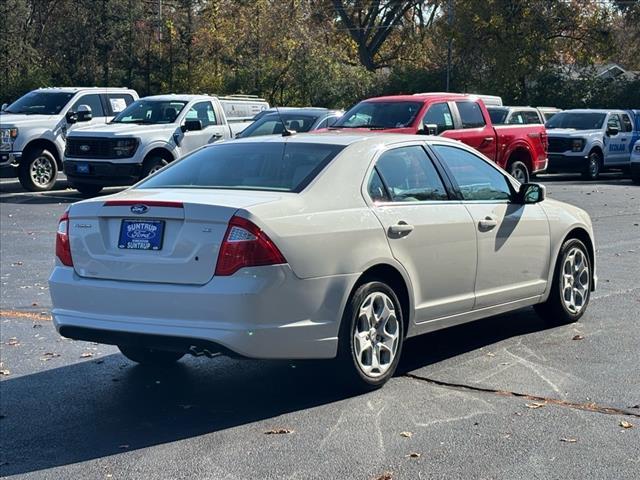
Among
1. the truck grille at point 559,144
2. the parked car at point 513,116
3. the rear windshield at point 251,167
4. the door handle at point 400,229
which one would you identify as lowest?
the truck grille at point 559,144

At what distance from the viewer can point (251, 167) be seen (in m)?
7.22

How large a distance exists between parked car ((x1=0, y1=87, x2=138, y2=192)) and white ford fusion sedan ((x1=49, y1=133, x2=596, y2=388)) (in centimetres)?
1400

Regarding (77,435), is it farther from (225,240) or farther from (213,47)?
(213,47)

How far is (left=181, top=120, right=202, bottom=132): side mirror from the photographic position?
20438mm

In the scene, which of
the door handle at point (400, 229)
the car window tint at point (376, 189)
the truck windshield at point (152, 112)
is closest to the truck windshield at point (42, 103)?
the truck windshield at point (152, 112)

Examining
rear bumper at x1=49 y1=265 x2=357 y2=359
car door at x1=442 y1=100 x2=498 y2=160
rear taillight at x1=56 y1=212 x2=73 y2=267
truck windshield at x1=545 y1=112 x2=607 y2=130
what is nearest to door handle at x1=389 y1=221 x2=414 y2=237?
rear bumper at x1=49 y1=265 x2=357 y2=359

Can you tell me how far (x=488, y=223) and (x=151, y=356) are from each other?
258 centimetres

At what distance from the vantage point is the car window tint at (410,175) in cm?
728

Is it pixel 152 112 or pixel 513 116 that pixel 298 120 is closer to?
pixel 152 112

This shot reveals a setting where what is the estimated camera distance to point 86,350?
821 cm

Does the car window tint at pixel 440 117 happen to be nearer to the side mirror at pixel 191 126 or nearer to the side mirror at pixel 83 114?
the side mirror at pixel 191 126

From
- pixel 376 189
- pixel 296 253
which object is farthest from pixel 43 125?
pixel 296 253

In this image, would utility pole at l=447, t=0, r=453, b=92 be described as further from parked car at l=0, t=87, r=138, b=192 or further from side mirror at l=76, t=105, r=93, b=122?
side mirror at l=76, t=105, r=93, b=122

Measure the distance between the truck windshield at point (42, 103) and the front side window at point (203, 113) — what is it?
2.81 metres
